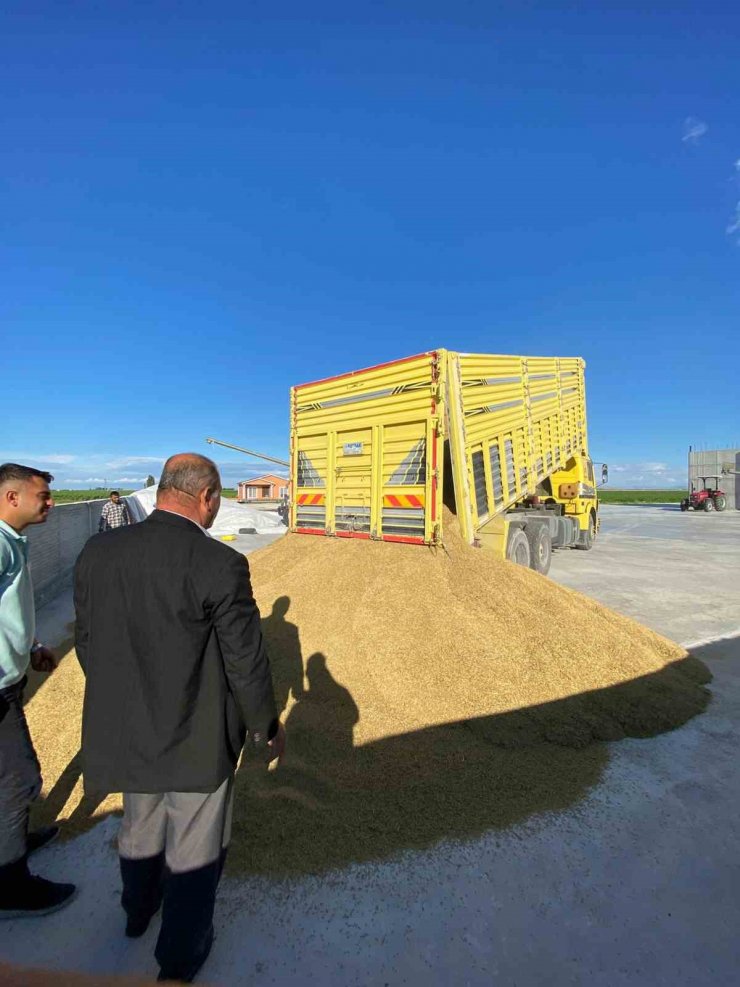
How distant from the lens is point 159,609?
6.06 ft

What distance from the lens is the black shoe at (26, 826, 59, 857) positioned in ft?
8.79

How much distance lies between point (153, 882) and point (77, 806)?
3.84ft

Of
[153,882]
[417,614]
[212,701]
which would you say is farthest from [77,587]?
[417,614]

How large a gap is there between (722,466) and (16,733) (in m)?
45.7

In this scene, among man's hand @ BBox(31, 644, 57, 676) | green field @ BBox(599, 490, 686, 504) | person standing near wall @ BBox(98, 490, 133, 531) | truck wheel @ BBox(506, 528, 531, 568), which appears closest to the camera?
man's hand @ BBox(31, 644, 57, 676)

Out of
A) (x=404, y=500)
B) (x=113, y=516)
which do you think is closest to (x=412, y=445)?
(x=404, y=500)

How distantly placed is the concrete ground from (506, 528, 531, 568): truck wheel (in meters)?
5.39

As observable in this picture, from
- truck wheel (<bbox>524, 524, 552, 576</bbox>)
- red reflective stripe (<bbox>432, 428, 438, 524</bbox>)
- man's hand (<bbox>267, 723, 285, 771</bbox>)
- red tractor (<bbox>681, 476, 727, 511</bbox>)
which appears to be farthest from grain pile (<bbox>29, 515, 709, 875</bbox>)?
red tractor (<bbox>681, 476, 727, 511</bbox>)

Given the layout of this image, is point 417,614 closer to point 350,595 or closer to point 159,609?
point 350,595

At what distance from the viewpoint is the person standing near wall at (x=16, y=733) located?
222 cm

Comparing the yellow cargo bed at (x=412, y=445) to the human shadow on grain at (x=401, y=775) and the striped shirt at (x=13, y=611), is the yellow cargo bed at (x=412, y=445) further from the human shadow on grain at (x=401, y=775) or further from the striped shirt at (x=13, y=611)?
the striped shirt at (x=13, y=611)

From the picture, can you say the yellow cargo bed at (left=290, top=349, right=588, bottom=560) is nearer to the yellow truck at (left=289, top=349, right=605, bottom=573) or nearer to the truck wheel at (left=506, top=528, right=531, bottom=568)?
the yellow truck at (left=289, top=349, right=605, bottom=573)

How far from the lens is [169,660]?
1863 millimetres

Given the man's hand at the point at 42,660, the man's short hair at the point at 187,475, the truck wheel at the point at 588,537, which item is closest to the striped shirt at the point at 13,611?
the man's hand at the point at 42,660
